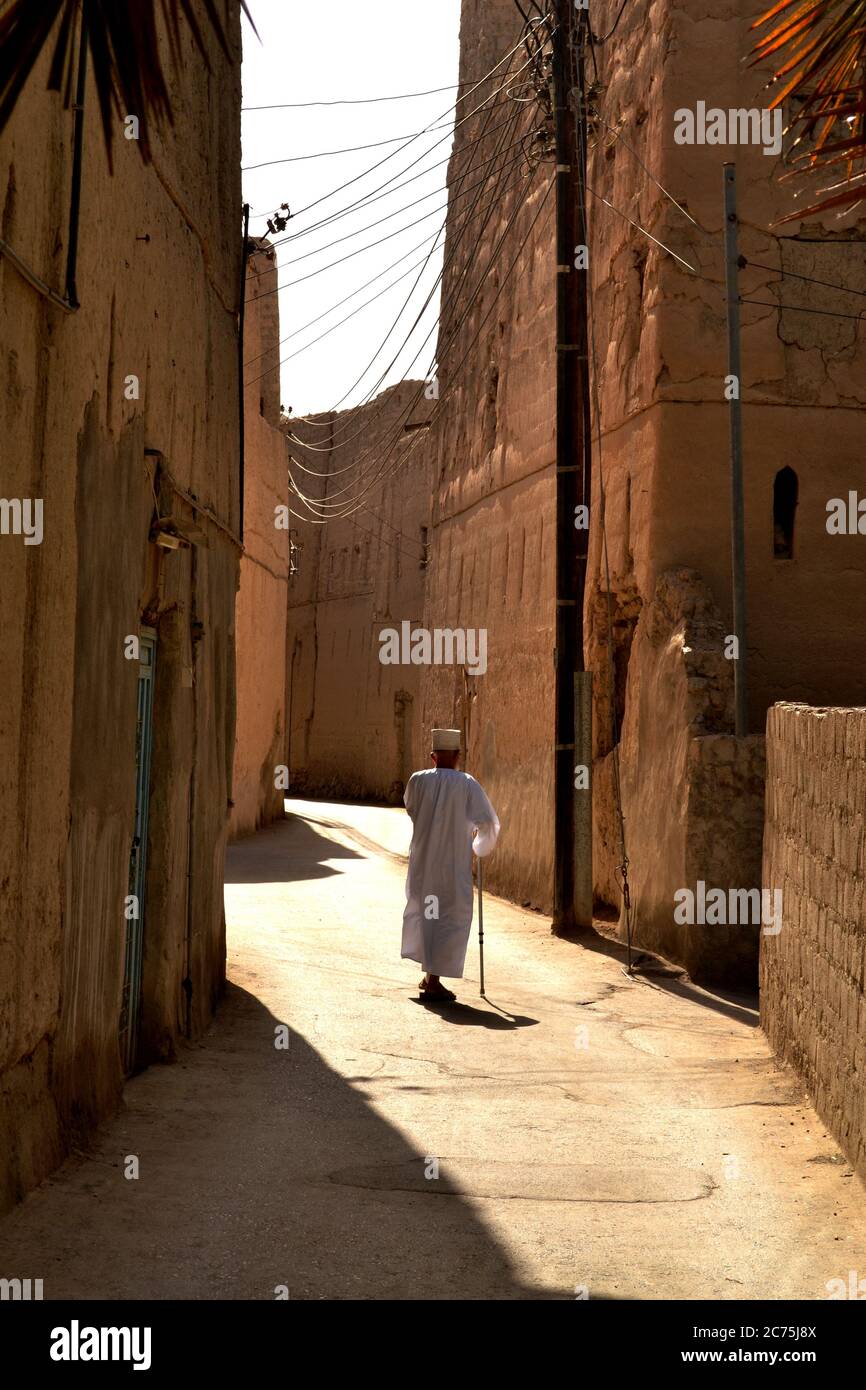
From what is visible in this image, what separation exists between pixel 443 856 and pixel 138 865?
3162mm

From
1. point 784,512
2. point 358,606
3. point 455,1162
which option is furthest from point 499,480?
point 358,606

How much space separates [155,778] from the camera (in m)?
7.26

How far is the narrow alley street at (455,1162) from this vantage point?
4.40 m

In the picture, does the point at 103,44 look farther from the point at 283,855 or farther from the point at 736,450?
the point at 283,855

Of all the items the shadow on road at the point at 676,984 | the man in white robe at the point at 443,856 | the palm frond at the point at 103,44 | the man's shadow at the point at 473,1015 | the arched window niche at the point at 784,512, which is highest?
the arched window niche at the point at 784,512

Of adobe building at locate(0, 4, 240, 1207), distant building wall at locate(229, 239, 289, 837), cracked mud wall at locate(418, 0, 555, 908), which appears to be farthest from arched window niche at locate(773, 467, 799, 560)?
distant building wall at locate(229, 239, 289, 837)

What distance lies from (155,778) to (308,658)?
31068mm

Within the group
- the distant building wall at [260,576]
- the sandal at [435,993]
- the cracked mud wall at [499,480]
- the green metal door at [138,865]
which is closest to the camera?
the green metal door at [138,865]

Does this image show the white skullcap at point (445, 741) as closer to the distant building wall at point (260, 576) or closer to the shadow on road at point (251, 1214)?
the shadow on road at point (251, 1214)

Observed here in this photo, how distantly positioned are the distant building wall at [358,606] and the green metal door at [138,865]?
79.2 ft

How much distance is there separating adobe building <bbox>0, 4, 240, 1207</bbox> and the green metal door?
2cm

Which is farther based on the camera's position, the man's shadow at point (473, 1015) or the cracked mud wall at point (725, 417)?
the cracked mud wall at point (725, 417)

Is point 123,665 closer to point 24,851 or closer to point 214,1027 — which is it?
point 24,851

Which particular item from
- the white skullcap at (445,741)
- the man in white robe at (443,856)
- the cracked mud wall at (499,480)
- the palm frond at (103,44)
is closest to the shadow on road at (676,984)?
the man in white robe at (443,856)
